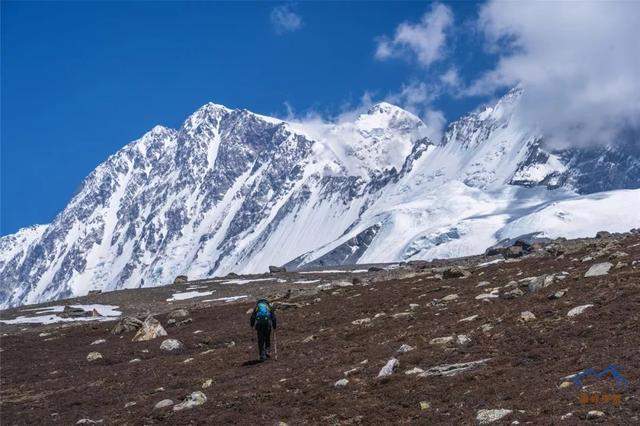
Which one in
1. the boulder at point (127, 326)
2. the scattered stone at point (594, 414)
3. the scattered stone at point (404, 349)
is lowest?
the scattered stone at point (594, 414)

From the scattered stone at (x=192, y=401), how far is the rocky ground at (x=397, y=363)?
0.07 metres

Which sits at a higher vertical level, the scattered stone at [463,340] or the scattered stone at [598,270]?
the scattered stone at [598,270]

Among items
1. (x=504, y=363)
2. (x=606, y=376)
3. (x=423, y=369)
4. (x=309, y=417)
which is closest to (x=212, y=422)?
(x=309, y=417)

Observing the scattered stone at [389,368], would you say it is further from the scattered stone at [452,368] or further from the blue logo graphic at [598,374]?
the blue logo graphic at [598,374]

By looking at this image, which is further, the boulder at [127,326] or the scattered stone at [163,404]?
the boulder at [127,326]

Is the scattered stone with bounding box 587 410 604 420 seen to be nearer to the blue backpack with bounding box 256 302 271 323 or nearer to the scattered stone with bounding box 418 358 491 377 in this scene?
the scattered stone with bounding box 418 358 491 377

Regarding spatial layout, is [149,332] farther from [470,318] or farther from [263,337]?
[470,318]

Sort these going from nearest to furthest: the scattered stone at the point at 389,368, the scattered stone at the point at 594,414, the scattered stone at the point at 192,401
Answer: the scattered stone at the point at 594,414
the scattered stone at the point at 389,368
the scattered stone at the point at 192,401

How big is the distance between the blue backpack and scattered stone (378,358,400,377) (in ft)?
27.6

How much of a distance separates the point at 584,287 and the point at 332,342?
387 inches

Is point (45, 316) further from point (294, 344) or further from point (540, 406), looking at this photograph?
point (540, 406)

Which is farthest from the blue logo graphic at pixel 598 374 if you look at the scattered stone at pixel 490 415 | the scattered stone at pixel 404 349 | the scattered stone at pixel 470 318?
the scattered stone at pixel 470 318

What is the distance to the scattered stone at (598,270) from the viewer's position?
28422mm

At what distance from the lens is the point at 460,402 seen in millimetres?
17078
